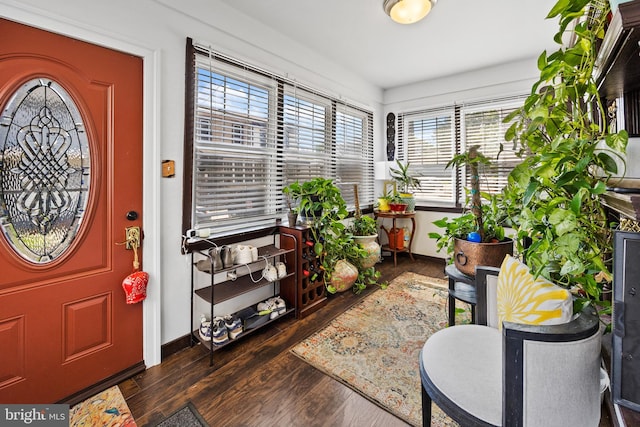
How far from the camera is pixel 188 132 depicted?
2.11 metres

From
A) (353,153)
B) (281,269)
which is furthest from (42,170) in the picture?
(353,153)

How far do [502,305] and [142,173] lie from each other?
82.9 inches

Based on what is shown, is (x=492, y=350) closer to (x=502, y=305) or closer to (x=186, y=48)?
(x=502, y=305)

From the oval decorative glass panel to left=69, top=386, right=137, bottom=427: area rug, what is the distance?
32.2 inches

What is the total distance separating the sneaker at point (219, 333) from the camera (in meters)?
2.04

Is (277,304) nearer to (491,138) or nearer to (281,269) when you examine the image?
(281,269)

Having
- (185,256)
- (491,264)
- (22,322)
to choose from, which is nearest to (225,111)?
(185,256)

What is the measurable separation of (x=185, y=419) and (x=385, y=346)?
1.34 m

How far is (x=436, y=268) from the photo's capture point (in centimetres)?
397

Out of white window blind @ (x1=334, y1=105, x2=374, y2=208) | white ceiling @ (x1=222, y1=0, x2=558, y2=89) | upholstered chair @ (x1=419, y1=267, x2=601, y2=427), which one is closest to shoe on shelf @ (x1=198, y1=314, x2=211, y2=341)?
upholstered chair @ (x1=419, y1=267, x2=601, y2=427)

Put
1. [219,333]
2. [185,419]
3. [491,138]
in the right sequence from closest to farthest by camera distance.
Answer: [185,419] < [219,333] < [491,138]

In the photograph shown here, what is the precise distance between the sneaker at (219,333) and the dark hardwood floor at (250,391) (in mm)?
98

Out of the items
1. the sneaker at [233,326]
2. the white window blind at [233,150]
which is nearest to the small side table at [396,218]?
the white window blind at [233,150]

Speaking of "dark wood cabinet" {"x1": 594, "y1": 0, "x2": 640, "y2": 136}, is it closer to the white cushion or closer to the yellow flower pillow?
the yellow flower pillow
